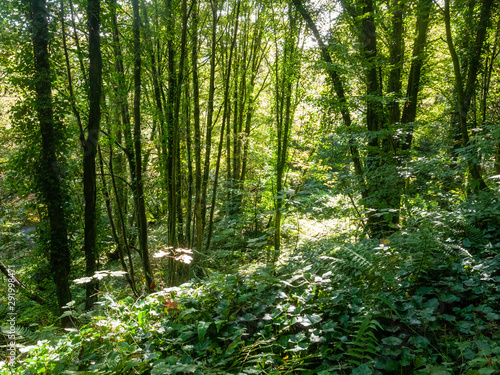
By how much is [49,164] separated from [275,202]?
359cm

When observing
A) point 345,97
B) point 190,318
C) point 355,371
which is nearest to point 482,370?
point 355,371

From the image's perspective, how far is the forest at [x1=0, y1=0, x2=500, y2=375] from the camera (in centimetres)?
165

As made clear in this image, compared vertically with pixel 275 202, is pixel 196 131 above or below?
above

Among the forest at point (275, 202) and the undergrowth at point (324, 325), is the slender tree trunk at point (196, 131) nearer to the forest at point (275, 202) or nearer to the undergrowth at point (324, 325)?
the forest at point (275, 202)

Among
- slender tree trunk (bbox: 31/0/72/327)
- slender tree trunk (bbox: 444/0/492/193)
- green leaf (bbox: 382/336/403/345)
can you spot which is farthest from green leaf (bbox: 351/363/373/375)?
slender tree trunk (bbox: 31/0/72/327)

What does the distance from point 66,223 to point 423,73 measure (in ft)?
22.3

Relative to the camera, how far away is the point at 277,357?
1.62 meters

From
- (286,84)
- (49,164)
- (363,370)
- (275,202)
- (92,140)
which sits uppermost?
(286,84)

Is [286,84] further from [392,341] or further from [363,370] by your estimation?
[363,370]

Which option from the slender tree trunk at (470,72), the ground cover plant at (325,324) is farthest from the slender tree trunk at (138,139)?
the slender tree trunk at (470,72)

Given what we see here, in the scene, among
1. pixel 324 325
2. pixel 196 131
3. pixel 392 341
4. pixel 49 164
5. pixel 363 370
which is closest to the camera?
pixel 363 370

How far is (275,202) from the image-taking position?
4.64 meters

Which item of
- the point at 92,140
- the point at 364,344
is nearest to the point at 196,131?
the point at 92,140

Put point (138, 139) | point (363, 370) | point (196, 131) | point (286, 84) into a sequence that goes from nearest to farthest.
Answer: point (363, 370)
point (286, 84)
point (138, 139)
point (196, 131)
